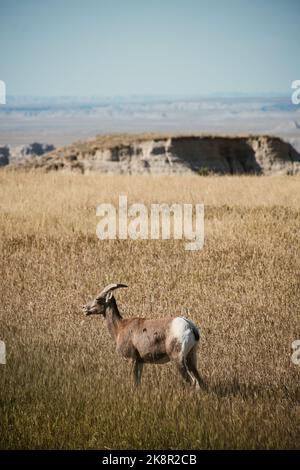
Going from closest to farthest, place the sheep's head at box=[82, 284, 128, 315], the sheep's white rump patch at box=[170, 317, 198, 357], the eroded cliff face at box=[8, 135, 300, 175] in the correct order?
the sheep's white rump patch at box=[170, 317, 198, 357]
the sheep's head at box=[82, 284, 128, 315]
the eroded cliff face at box=[8, 135, 300, 175]

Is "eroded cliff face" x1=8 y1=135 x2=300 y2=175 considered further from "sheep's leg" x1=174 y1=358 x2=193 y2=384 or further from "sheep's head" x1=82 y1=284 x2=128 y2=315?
"sheep's leg" x1=174 y1=358 x2=193 y2=384

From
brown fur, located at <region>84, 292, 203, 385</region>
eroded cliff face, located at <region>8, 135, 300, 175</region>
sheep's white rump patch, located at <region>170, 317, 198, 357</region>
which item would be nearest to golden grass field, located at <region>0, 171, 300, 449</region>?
brown fur, located at <region>84, 292, 203, 385</region>

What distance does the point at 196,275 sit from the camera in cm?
1535

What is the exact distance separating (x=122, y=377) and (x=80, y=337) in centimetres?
211

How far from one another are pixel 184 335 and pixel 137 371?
852 mm

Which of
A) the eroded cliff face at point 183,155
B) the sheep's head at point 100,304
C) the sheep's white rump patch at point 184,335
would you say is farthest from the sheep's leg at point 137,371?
the eroded cliff face at point 183,155

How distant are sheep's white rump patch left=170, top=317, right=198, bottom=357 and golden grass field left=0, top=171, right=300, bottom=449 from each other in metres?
0.45

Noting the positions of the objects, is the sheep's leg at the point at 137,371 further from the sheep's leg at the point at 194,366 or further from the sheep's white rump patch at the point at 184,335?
the sheep's white rump patch at the point at 184,335

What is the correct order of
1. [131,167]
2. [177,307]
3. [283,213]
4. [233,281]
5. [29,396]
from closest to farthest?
1. [29,396]
2. [177,307]
3. [233,281]
4. [283,213]
5. [131,167]

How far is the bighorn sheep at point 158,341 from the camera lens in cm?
791

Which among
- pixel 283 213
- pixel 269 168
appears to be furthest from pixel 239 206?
pixel 269 168

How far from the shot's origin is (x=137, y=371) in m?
8.42

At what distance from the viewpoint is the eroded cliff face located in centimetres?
5341
